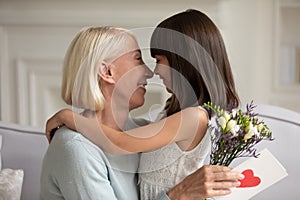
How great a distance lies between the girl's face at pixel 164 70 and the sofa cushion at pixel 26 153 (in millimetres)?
634

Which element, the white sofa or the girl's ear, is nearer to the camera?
the girl's ear

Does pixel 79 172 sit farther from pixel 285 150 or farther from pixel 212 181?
pixel 285 150

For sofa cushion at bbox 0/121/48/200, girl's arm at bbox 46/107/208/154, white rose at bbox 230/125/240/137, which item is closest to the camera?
white rose at bbox 230/125/240/137

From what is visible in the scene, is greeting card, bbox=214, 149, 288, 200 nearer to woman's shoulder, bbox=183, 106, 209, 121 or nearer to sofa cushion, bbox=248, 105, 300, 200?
woman's shoulder, bbox=183, 106, 209, 121

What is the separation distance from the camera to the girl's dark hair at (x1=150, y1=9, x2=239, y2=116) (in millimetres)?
1625

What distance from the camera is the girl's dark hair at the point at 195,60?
1.62 m

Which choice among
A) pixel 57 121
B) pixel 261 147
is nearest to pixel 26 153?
pixel 57 121

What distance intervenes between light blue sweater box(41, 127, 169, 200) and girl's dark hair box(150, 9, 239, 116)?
0.80 ft

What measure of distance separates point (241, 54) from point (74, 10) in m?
0.86

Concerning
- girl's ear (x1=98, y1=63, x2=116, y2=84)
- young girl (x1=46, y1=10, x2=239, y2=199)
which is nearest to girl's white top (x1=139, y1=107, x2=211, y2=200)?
young girl (x1=46, y1=10, x2=239, y2=199)

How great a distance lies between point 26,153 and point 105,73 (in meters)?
0.63

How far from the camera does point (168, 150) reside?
5.40 ft

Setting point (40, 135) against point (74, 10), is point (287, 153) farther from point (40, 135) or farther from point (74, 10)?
point (74, 10)

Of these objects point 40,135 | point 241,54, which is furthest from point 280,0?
point 40,135
